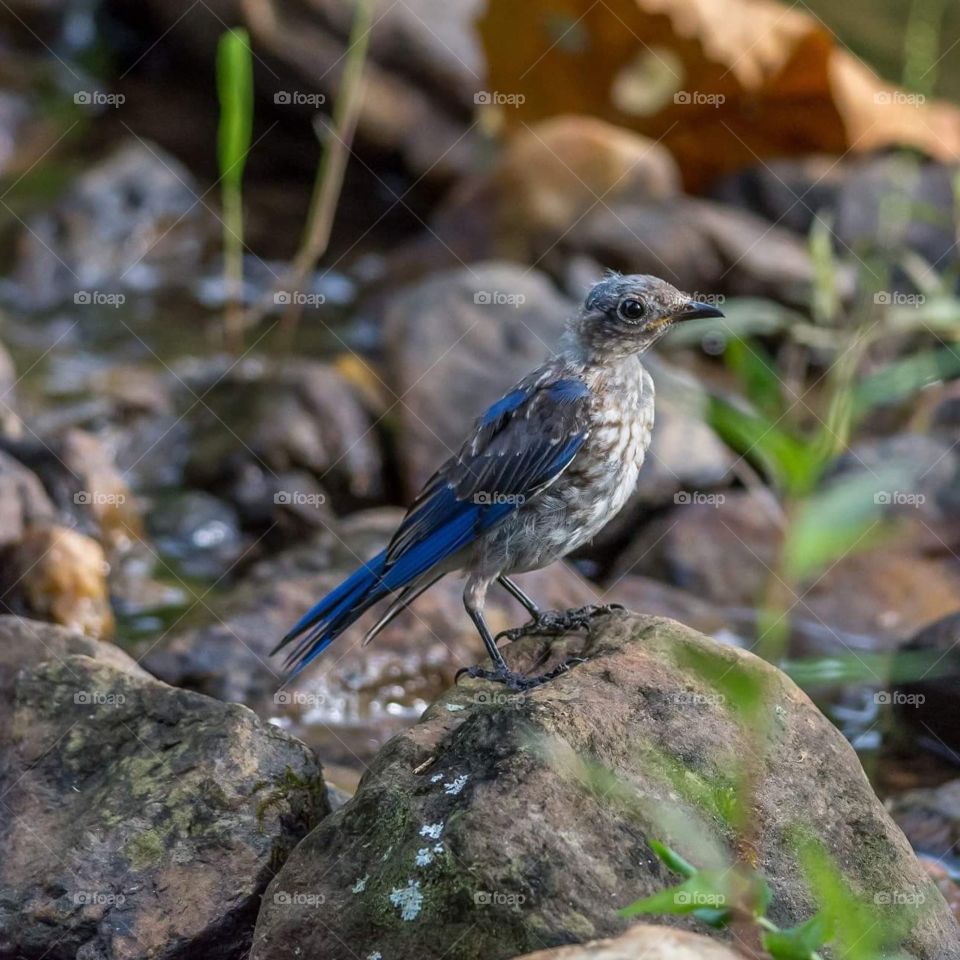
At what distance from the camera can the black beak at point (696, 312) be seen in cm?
491

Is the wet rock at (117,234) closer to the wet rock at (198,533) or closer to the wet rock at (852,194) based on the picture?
the wet rock at (198,533)

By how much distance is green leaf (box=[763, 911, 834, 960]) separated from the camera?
268 cm

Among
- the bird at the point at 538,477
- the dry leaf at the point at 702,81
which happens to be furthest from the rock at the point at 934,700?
the dry leaf at the point at 702,81

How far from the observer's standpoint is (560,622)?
4645mm

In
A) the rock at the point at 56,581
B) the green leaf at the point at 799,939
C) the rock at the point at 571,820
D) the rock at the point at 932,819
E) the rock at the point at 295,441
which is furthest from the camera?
the rock at the point at 295,441

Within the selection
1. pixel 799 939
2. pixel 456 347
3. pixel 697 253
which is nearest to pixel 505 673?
pixel 799 939

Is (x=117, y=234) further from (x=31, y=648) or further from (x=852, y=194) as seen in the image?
(x=31, y=648)

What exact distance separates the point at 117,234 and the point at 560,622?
7.05 meters

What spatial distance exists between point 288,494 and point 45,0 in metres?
7.00

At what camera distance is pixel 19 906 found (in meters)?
3.90

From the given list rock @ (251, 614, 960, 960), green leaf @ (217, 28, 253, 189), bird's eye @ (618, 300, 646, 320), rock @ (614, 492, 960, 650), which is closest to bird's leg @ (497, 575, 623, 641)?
rock @ (251, 614, 960, 960)

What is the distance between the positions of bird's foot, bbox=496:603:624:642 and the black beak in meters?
1.03

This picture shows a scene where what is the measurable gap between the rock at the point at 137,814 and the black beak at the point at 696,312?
1.95m

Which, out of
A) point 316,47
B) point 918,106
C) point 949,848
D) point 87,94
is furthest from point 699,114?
point 949,848
